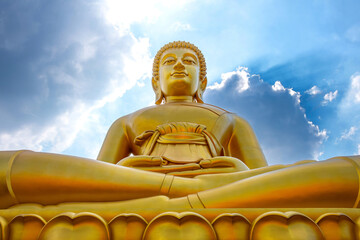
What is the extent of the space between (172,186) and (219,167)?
→ 93cm

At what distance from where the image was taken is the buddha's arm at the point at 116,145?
5316 mm

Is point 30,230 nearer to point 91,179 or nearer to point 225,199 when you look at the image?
point 91,179

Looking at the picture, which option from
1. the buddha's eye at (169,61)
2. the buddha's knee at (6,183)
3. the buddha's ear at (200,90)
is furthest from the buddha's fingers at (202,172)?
the buddha's eye at (169,61)

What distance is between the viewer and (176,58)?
6.45 meters

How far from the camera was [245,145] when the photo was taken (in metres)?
5.45

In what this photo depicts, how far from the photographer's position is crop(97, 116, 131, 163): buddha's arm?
5316 millimetres

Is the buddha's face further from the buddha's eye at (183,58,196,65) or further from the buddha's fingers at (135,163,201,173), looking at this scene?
the buddha's fingers at (135,163,201,173)

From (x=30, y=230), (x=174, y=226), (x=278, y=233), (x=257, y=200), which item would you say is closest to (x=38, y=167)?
(x=30, y=230)

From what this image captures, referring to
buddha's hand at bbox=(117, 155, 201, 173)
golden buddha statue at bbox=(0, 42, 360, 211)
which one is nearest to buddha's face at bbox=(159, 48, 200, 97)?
golden buddha statue at bbox=(0, 42, 360, 211)

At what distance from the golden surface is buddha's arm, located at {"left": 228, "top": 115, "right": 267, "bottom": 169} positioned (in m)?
0.02

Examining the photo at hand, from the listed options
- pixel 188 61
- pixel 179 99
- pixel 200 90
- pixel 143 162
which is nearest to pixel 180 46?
pixel 188 61

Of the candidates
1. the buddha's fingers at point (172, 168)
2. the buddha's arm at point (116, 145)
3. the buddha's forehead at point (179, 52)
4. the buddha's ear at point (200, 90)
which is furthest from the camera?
the buddha's ear at point (200, 90)

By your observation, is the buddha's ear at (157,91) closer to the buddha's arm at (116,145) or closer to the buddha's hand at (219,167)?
the buddha's arm at (116,145)

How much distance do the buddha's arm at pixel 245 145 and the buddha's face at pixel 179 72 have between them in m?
0.99
